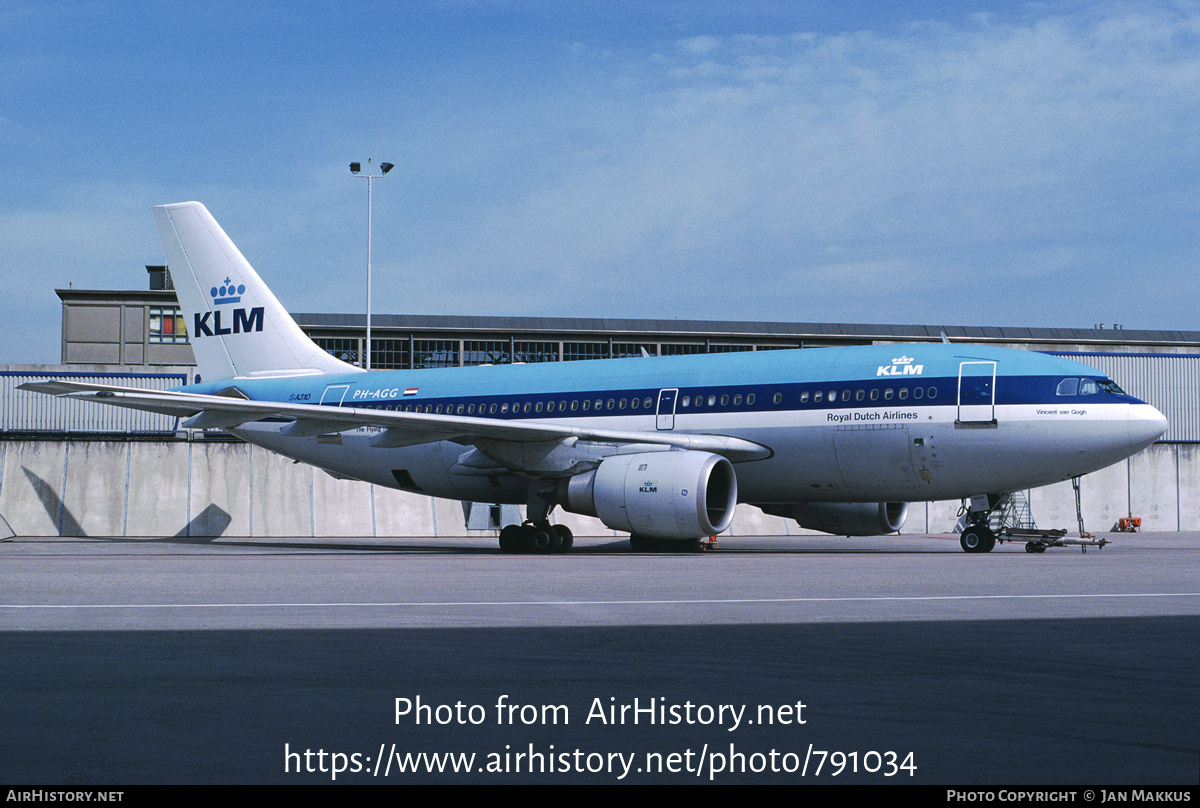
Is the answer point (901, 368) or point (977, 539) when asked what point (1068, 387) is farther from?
point (977, 539)

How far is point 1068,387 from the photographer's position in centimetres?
1883

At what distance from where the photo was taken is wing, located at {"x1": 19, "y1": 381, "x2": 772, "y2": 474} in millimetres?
19828

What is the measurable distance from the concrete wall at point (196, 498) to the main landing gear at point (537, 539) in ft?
31.7

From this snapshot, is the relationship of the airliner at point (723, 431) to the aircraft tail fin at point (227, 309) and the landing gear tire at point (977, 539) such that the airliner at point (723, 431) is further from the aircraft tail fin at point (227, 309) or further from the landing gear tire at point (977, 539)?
the aircraft tail fin at point (227, 309)

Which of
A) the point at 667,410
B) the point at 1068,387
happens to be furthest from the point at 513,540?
the point at 1068,387

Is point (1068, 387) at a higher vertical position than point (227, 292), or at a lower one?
lower

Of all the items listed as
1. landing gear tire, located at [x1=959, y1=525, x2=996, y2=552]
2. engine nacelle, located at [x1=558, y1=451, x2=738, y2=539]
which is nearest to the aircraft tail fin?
engine nacelle, located at [x1=558, y1=451, x2=738, y2=539]

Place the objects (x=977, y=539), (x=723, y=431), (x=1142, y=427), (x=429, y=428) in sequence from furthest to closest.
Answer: (x=723, y=431), (x=429, y=428), (x=977, y=539), (x=1142, y=427)

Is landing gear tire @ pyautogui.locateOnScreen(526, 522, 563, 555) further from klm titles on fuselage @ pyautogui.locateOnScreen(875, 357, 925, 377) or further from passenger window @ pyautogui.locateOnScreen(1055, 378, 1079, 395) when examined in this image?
passenger window @ pyautogui.locateOnScreen(1055, 378, 1079, 395)

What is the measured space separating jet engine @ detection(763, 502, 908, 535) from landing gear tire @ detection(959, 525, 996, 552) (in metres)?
2.63

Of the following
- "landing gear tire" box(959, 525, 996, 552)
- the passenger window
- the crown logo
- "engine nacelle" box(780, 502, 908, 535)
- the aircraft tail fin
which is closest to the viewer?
the passenger window

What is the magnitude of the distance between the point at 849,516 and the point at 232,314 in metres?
15.4

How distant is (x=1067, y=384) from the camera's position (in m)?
18.9

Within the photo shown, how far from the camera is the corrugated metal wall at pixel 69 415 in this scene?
33.0 m
